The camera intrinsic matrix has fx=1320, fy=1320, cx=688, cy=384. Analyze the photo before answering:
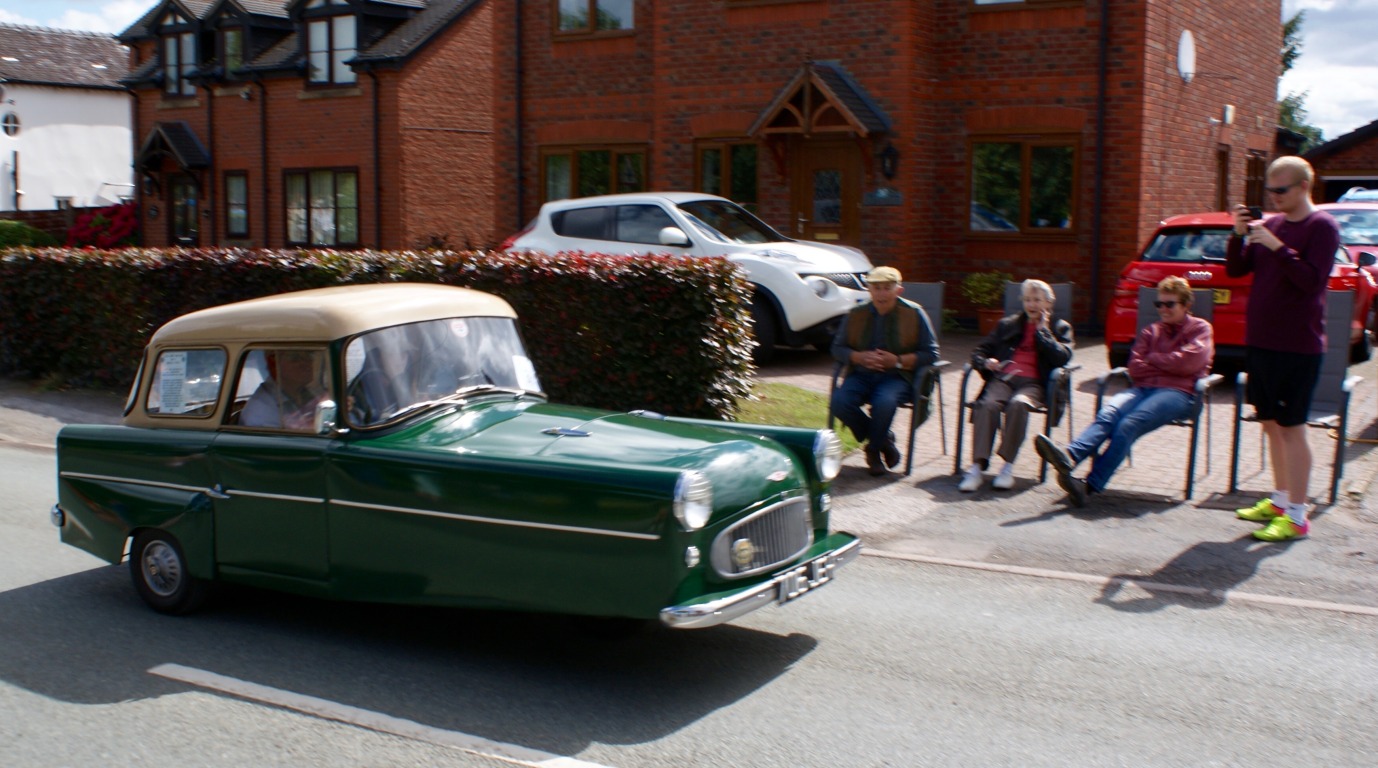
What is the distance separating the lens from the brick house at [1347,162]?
31.1m

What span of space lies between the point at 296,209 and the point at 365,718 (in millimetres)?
27213

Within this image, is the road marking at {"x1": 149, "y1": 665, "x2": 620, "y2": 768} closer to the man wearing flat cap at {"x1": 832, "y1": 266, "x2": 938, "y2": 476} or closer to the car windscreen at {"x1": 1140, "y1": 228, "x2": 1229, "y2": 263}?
the man wearing flat cap at {"x1": 832, "y1": 266, "x2": 938, "y2": 476}

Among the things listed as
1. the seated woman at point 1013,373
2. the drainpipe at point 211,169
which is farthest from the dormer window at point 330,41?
the seated woman at point 1013,373

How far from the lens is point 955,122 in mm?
18203

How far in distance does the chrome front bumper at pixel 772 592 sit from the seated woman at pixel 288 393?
2.14m

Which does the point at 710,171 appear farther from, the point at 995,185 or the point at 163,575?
the point at 163,575

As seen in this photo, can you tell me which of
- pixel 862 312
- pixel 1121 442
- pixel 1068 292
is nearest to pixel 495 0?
pixel 1068 292

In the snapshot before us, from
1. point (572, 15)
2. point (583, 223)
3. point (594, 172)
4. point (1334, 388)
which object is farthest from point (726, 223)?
point (572, 15)

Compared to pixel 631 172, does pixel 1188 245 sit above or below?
below

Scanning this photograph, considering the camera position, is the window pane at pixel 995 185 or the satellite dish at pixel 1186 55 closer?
the window pane at pixel 995 185

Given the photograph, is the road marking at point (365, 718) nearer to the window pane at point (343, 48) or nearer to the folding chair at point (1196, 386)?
the folding chair at point (1196, 386)

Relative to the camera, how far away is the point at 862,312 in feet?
32.3

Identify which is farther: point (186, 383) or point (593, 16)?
point (593, 16)

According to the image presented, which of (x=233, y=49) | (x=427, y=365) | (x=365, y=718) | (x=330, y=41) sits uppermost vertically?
(x=233, y=49)
